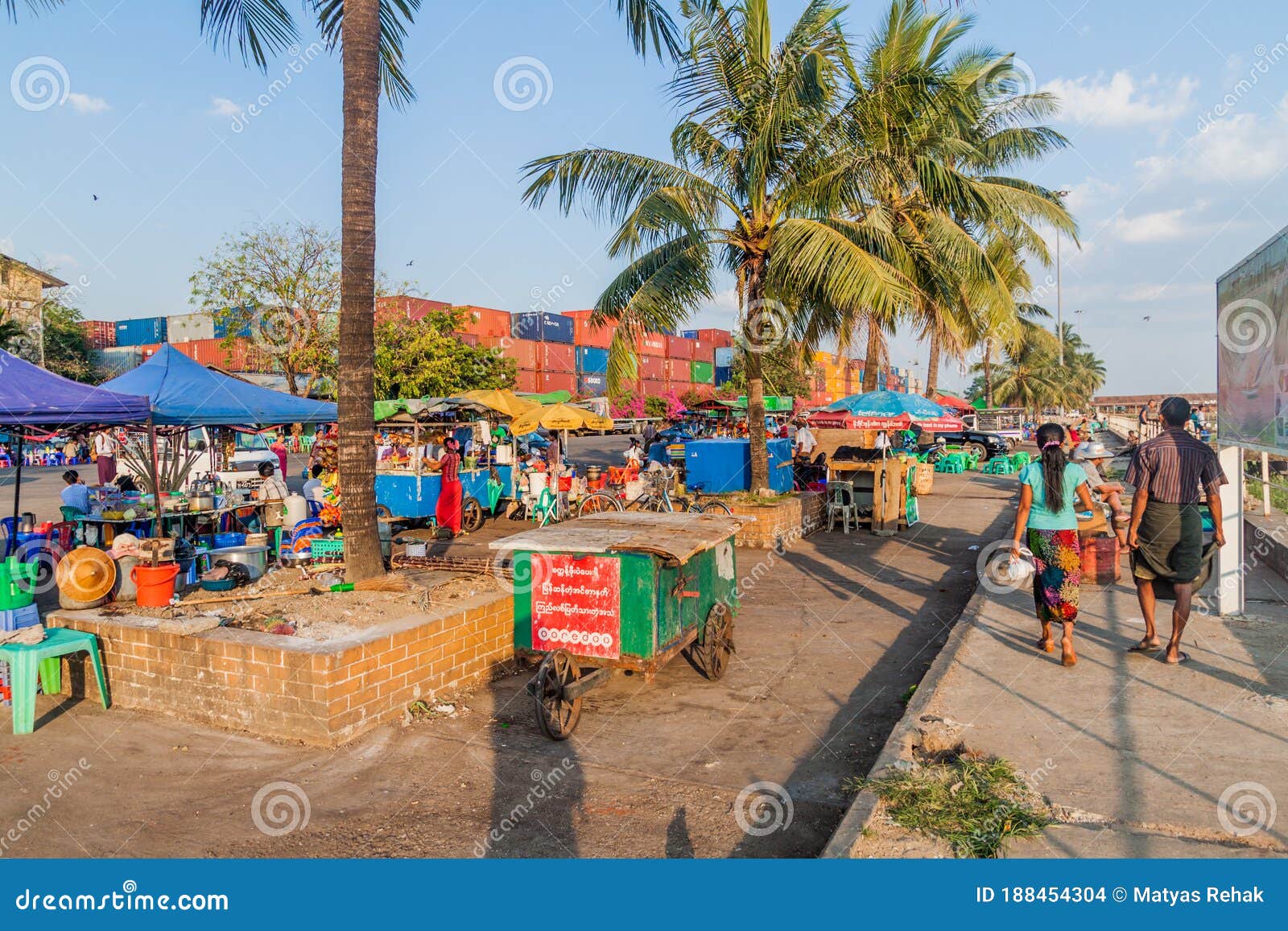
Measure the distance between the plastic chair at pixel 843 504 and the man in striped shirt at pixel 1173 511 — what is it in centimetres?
912

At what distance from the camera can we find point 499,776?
471cm

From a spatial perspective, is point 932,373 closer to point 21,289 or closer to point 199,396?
point 199,396

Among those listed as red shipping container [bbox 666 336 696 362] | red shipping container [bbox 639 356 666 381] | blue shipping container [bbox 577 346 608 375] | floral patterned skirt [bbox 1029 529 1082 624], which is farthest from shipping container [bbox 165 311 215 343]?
floral patterned skirt [bbox 1029 529 1082 624]

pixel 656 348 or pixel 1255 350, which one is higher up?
pixel 656 348

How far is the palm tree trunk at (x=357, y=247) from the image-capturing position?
21.3 feet

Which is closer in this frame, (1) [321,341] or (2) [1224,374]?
(2) [1224,374]

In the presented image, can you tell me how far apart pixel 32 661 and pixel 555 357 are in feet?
213

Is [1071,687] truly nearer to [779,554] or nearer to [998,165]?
[779,554]

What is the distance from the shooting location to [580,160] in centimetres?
1227

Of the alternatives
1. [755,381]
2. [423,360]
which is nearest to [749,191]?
[755,381]

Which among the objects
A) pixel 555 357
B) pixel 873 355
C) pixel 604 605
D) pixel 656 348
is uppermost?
pixel 656 348

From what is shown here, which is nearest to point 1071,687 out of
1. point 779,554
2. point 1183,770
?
point 1183,770

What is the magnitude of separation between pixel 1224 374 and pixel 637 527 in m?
5.69

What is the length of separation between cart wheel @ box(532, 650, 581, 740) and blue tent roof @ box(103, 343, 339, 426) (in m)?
6.63
